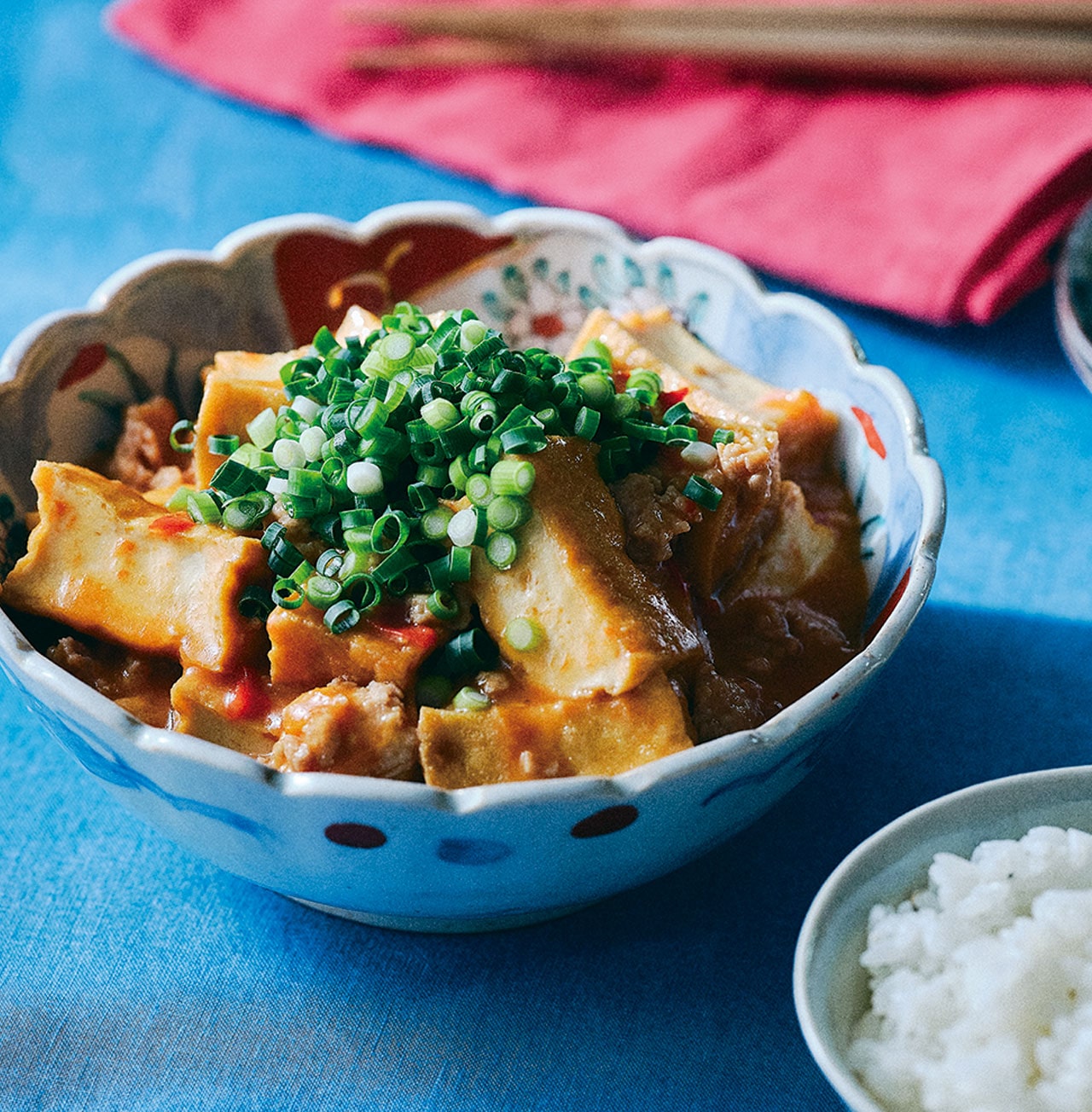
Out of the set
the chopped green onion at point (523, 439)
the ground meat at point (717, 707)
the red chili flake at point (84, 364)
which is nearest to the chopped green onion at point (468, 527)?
the chopped green onion at point (523, 439)

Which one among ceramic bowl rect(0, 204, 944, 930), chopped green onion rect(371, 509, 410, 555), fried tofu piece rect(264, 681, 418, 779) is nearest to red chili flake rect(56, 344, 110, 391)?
ceramic bowl rect(0, 204, 944, 930)

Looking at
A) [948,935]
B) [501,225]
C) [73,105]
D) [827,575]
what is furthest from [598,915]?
[73,105]

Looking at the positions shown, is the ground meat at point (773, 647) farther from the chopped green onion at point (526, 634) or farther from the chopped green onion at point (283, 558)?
the chopped green onion at point (283, 558)

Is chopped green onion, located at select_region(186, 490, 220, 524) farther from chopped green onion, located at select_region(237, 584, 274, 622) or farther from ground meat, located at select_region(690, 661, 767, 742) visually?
ground meat, located at select_region(690, 661, 767, 742)

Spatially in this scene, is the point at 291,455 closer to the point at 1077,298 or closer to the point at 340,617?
the point at 340,617

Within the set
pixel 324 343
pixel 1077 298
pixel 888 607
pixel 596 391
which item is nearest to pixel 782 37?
pixel 1077 298
